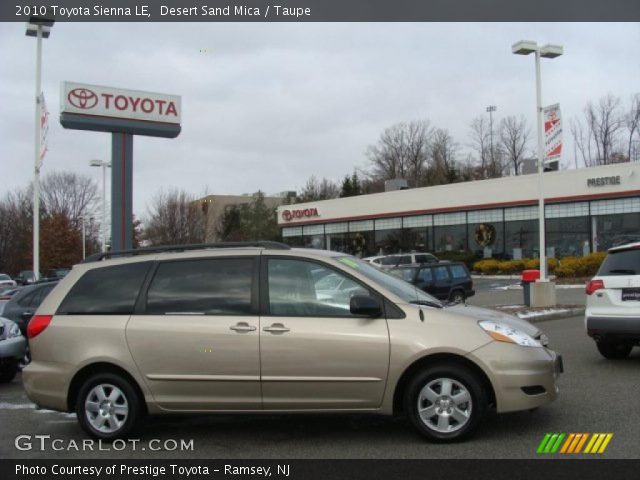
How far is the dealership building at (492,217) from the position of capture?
3188 cm

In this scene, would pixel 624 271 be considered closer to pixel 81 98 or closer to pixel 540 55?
pixel 540 55

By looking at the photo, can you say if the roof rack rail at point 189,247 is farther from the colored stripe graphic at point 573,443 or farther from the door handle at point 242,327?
the colored stripe graphic at point 573,443

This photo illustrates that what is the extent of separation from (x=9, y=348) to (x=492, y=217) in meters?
32.3

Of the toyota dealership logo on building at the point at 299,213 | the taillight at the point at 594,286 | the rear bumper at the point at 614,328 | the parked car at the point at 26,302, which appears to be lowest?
the rear bumper at the point at 614,328

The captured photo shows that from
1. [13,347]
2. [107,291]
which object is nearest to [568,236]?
[13,347]

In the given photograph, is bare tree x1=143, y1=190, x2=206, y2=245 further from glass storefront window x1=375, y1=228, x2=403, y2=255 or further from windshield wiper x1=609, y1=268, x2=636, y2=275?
windshield wiper x1=609, y1=268, x2=636, y2=275

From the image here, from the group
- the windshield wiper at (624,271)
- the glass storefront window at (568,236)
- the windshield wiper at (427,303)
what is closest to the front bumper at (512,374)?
the windshield wiper at (427,303)

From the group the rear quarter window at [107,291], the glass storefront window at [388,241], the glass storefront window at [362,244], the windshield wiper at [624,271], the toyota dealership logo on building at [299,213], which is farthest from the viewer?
the toyota dealership logo on building at [299,213]

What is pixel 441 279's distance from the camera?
781 inches

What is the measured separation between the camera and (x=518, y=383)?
5.39 meters

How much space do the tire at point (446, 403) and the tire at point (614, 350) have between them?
488 centimetres

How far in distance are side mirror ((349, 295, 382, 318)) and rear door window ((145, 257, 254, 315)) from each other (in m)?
0.96

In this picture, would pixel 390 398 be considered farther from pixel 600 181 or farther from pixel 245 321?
pixel 600 181
